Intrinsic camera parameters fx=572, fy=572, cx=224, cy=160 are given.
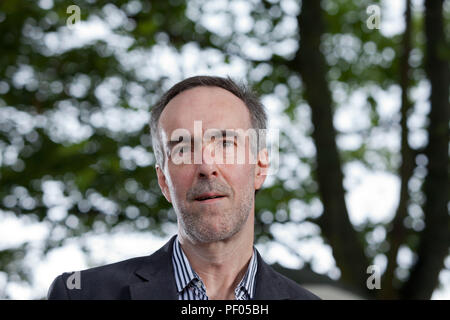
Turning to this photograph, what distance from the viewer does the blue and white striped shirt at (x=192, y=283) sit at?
2.05m

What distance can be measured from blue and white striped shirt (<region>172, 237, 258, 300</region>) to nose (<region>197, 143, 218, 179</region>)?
34 cm

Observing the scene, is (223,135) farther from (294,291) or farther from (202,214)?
(294,291)

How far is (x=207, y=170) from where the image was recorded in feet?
6.42

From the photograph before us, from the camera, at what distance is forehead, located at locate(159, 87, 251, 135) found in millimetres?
2027

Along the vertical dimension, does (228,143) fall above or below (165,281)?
above

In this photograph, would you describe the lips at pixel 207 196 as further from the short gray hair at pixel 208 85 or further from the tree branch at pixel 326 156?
the tree branch at pixel 326 156

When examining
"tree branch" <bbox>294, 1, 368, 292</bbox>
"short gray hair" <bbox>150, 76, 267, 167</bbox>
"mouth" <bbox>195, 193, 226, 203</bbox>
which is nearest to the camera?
"mouth" <bbox>195, 193, 226, 203</bbox>

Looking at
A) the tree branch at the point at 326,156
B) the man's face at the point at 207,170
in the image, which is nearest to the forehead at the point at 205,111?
the man's face at the point at 207,170

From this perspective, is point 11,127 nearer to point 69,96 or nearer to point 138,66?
point 69,96

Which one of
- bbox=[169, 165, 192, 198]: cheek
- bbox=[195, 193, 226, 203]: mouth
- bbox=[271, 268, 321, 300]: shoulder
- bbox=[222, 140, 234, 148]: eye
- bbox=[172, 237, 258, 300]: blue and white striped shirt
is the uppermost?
bbox=[222, 140, 234, 148]: eye

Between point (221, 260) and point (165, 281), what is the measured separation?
0.21 metres

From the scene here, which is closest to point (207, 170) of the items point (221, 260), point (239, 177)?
point (239, 177)

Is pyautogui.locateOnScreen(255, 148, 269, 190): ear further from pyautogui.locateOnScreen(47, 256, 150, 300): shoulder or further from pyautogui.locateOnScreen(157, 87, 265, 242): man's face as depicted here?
pyautogui.locateOnScreen(47, 256, 150, 300): shoulder

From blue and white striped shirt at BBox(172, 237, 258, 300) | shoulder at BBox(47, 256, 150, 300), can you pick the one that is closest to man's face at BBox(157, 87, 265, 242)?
blue and white striped shirt at BBox(172, 237, 258, 300)
